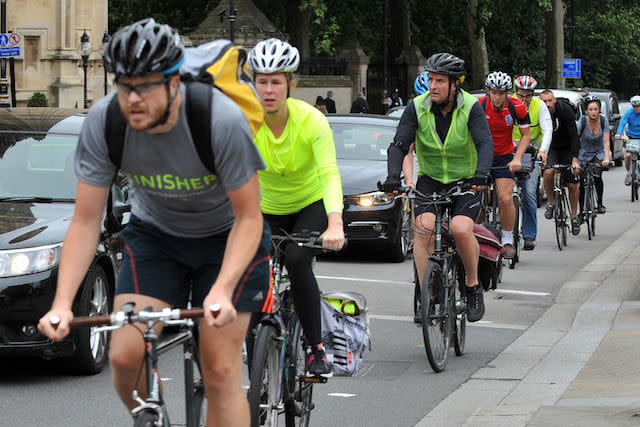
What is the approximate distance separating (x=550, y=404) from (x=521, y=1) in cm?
3947

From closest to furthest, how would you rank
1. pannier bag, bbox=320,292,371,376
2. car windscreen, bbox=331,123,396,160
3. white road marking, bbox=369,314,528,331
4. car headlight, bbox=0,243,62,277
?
pannier bag, bbox=320,292,371,376
car headlight, bbox=0,243,62,277
white road marking, bbox=369,314,528,331
car windscreen, bbox=331,123,396,160

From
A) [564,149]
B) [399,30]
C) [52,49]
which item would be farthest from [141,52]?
[399,30]

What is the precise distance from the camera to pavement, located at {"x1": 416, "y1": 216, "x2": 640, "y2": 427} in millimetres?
6953

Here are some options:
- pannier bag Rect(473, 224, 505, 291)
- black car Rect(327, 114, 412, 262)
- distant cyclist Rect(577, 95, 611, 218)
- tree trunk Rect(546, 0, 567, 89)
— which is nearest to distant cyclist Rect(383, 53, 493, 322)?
pannier bag Rect(473, 224, 505, 291)

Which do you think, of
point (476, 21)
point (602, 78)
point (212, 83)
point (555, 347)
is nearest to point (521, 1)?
point (476, 21)

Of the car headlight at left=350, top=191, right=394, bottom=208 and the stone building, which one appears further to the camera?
the stone building

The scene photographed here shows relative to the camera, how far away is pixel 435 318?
29.1 ft

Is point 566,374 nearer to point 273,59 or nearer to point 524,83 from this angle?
point 273,59

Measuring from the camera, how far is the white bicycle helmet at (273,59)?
628cm

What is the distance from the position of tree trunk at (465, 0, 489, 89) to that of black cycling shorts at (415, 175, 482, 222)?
3758 cm

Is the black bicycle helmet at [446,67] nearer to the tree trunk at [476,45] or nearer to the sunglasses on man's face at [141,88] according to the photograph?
the sunglasses on man's face at [141,88]

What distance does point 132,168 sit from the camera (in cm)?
453

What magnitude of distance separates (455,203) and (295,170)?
111 inches

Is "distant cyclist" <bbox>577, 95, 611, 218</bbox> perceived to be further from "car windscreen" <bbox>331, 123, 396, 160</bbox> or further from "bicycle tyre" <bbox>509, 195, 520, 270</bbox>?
"bicycle tyre" <bbox>509, 195, 520, 270</bbox>
